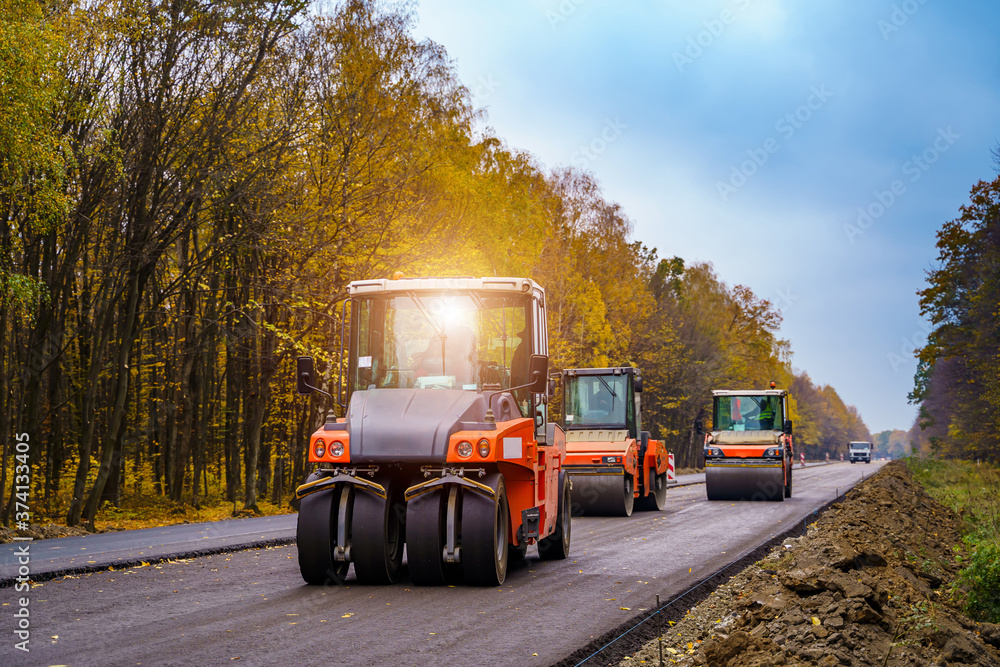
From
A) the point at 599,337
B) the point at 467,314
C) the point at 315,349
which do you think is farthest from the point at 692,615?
the point at 599,337

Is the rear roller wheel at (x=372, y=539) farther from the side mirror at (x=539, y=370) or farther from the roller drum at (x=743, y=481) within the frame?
the roller drum at (x=743, y=481)

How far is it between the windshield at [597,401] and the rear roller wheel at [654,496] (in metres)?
2.24

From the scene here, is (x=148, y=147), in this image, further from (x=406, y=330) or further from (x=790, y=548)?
(x=790, y=548)

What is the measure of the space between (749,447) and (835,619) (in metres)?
20.5

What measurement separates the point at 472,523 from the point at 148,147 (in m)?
14.3

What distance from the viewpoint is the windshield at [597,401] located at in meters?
22.8

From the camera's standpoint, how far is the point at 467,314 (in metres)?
11.3

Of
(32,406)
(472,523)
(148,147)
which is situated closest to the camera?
(472,523)

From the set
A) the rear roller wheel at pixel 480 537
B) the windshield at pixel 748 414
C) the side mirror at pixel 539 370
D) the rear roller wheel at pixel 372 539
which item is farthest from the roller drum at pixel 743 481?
the rear roller wheel at pixel 372 539

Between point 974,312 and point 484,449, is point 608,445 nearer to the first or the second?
point 484,449

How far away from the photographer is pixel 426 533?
9938 millimetres

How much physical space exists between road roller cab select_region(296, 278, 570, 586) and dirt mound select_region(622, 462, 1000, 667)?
96.7 inches

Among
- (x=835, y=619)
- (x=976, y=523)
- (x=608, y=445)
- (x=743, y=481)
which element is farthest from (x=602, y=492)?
(x=835, y=619)

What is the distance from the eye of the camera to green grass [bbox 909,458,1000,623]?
9789mm
